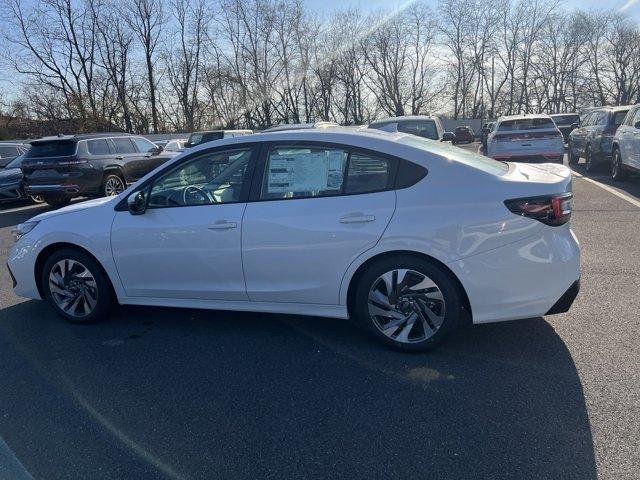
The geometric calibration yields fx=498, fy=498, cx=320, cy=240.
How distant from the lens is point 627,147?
422 inches

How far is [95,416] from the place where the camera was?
2920 mm

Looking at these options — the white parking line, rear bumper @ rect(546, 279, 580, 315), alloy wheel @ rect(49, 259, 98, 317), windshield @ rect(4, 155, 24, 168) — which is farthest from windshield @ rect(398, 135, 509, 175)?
windshield @ rect(4, 155, 24, 168)

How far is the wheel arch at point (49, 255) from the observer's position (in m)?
4.22

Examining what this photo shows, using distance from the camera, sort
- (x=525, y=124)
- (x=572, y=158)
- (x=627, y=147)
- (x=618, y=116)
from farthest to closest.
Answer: (x=572, y=158) < (x=525, y=124) < (x=618, y=116) < (x=627, y=147)

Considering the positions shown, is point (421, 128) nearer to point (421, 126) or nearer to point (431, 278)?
point (421, 126)

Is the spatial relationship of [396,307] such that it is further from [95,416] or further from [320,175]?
[95,416]

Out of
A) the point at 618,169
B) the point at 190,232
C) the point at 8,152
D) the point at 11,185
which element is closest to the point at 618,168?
the point at 618,169

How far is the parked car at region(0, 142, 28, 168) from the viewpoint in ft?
49.0

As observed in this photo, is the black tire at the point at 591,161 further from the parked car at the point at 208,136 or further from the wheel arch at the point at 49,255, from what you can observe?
the wheel arch at the point at 49,255

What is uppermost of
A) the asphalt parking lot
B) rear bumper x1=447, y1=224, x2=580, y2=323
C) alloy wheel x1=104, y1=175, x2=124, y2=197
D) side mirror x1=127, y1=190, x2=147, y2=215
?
side mirror x1=127, y1=190, x2=147, y2=215

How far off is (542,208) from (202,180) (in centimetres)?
251

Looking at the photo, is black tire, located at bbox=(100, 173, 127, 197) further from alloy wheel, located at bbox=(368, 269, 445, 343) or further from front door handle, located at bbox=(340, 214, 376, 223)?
alloy wheel, located at bbox=(368, 269, 445, 343)

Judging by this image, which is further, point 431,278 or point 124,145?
point 124,145

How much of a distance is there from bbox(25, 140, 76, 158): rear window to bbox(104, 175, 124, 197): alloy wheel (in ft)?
3.40
